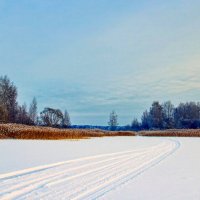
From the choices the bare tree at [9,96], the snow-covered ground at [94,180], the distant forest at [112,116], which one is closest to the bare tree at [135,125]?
the distant forest at [112,116]

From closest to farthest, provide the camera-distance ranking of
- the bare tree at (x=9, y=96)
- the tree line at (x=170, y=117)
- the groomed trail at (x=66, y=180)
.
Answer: the groomed trail at (x=66, y=180)
the bare tree at (x=9, y=96)
the tree line at (x=170, y=117)

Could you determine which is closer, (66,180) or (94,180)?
(66,180)

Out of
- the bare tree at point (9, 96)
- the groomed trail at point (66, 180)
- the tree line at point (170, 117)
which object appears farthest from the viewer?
the tree line at point (170, 117)

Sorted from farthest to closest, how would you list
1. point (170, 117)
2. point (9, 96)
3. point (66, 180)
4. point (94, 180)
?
point (170, 117), point (9, 96), point (94, 180), point (66, 180)

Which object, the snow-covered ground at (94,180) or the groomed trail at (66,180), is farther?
the snow-covered ground at (94,180)

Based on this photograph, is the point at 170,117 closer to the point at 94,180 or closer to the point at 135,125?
the point at 135,125

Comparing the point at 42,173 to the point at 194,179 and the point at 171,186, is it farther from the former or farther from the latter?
the point at 194,179

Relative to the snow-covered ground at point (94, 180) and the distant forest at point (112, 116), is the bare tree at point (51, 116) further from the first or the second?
the snow-covered ground at point (94, 180)

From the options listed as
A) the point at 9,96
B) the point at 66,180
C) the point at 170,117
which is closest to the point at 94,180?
the point at 66,180

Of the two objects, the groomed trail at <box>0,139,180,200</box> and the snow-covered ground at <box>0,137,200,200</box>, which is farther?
the snow-covered ground at <box>0,137,200,200</box>

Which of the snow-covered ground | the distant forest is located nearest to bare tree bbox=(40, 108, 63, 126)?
the distant forest

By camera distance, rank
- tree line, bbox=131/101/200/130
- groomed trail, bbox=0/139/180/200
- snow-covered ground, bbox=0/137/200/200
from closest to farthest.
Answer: groomed trail, bbox=0/139/180/200, snow-covered ground, bbox=0/137/200/200, tree line, bbox=131/101/200/130

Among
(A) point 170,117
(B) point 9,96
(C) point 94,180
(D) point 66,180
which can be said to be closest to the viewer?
(D) point 66,180

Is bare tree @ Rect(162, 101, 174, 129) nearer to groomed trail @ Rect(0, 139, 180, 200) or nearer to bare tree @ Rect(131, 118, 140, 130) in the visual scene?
bare tree @ Rect(131, 118, 140, 130)
